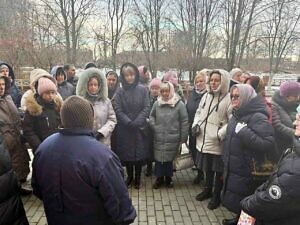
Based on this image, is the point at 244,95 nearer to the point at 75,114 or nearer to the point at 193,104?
the point at 193,104

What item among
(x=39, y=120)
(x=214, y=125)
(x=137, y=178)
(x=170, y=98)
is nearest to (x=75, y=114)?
(x=39, y=120)

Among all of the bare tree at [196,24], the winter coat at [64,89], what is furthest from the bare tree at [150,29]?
the winter coat at [64,89]

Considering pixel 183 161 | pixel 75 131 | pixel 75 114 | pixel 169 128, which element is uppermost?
pixel 75 114

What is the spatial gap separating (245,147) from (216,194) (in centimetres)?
117

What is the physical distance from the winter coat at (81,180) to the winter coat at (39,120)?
6.09ft

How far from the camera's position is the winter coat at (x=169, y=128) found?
455cm

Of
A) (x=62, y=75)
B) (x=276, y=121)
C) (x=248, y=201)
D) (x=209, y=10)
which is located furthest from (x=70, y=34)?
(x=248, y=201)

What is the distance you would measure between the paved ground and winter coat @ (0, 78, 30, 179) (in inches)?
23.3

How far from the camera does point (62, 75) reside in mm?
5461

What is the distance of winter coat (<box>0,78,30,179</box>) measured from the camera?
12.6 feet

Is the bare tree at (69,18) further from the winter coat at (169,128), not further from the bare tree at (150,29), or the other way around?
the winter coat at (169,128)

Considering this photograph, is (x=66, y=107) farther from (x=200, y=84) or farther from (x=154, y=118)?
(x=200, y=84)

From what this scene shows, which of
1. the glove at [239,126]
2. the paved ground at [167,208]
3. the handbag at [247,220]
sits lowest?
the paved ground at [167,208]

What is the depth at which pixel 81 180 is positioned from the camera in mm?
1975
